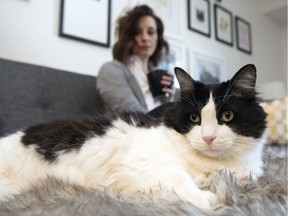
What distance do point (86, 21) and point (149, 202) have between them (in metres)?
1.21

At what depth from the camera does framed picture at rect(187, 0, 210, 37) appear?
1.15 meters

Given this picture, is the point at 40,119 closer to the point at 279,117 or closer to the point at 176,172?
the point at 176,172

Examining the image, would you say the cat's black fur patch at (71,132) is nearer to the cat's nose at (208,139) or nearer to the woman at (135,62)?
the cat's nose at (208,139)

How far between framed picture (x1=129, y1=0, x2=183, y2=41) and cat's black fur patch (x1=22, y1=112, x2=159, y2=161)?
27.3 inches

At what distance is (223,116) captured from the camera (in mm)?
546

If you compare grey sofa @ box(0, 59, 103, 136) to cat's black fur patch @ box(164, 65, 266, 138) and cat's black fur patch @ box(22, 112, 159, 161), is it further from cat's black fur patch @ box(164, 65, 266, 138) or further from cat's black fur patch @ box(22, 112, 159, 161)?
cat's black fur patch @ box(164, 65, 266, 138)

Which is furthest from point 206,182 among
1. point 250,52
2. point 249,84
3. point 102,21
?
point 102,21

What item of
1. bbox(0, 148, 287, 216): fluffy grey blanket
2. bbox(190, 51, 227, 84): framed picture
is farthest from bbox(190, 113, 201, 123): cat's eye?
bbox(190, 51, 227, 84): framed picture

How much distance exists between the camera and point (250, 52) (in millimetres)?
1169

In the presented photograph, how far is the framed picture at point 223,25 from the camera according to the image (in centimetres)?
121

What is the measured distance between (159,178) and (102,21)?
117 centimetres

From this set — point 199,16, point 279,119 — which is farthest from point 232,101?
point 279,119

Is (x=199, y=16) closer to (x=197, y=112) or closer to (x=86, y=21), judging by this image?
(x=86, y=21)

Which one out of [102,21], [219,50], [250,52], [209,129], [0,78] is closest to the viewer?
[209,129]
